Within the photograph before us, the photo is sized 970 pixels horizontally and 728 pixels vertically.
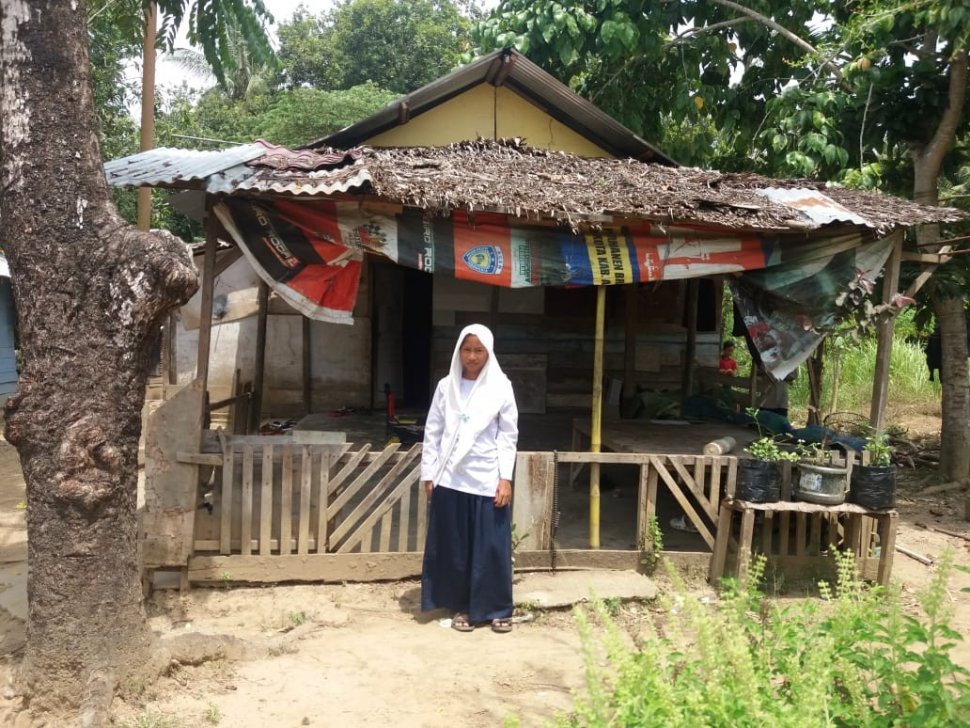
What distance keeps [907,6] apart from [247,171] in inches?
254

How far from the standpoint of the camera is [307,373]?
1006cm

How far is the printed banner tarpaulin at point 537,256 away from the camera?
5.38m

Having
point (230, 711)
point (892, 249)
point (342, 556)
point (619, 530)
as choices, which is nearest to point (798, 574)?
point (619, 530)

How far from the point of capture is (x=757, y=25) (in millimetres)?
10539

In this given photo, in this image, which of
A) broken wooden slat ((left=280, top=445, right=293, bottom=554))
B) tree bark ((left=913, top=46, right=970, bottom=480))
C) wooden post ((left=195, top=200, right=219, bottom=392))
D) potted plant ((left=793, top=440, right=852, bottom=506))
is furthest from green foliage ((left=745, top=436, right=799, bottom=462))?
tree bark ((left=913, top=46, right=970, bottom=480))

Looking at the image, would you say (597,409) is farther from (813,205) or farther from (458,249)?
(813,205)

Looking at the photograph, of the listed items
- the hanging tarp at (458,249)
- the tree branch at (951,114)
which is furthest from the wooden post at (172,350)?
the tree branch at (951,114)

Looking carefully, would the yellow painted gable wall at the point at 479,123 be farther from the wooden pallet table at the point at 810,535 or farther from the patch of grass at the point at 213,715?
the patch of grass at the point at 213,715

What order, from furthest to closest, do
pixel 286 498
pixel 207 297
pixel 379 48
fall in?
pixel 379 48, pixel 207 297, pixel 286 498

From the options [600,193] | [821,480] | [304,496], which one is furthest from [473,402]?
[821,480]

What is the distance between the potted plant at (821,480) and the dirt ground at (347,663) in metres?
1.01

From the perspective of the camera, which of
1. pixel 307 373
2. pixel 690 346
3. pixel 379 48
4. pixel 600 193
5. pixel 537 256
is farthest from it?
pixel 379 48

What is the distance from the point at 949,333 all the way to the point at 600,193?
571 cm

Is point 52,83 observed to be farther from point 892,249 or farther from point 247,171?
point 892,249
